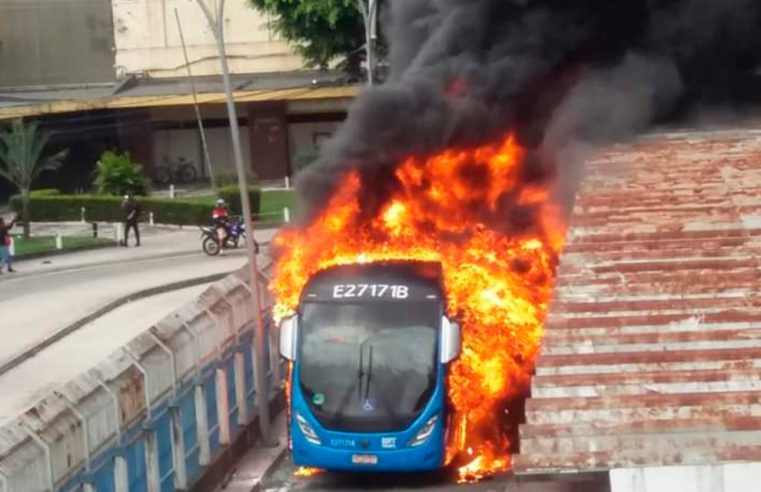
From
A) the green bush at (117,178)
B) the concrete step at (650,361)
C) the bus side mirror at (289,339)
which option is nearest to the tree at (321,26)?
the green bush at (117,178)

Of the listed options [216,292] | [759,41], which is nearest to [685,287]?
[216,292]

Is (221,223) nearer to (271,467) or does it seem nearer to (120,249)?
(120,249)

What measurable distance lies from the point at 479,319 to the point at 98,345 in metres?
9.66

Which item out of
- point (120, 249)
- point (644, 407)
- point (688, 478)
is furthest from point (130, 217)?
point (688, 478)

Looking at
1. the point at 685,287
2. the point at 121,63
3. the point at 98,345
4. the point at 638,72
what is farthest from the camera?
the point at 121,63

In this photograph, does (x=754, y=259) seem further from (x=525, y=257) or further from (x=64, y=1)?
(x=64, y=1)

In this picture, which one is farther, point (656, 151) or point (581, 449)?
point (656, 151)

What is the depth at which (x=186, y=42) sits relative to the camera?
184ft

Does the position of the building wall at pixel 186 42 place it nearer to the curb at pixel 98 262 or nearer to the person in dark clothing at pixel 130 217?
the person in dark clothing at pixel 130 217

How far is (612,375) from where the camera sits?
9.66 metres

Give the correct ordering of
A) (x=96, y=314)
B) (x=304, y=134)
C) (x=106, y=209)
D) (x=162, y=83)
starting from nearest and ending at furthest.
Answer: (x=96, y=314) < (x=106, y=209) < (x=304, y=134) < (x=162, y=83)

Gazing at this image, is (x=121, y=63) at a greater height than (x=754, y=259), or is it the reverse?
(x=121, y=63)

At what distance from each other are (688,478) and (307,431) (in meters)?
6.09

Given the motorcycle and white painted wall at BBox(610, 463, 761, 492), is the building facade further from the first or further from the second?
white painted wall at BBox(610, 463, 761, 492)
